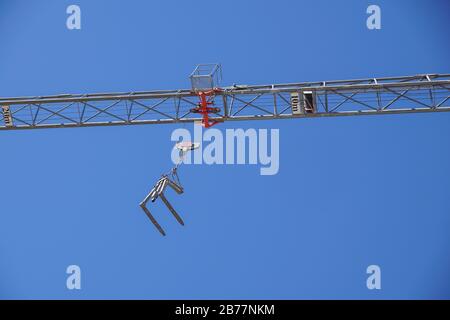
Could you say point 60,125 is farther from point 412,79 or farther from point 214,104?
point 412,79

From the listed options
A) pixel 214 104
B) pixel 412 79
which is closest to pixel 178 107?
pixel 214 104

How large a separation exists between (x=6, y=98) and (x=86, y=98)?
4.00 meters

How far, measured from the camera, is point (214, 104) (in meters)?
32.8

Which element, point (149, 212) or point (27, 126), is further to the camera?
point (27, 126)

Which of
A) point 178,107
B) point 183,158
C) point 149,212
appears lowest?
point 149,212

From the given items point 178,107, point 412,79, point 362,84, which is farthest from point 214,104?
point 412,79

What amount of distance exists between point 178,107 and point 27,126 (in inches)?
278

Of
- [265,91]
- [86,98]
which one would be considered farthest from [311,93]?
[86,98]

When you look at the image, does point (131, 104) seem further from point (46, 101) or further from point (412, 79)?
point (412, 79)

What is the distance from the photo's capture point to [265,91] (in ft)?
107

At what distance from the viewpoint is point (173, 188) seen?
32.6 meters

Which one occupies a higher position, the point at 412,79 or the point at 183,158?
the point at 412,79

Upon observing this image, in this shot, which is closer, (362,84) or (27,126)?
(362,84)

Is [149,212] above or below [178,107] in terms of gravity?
below
